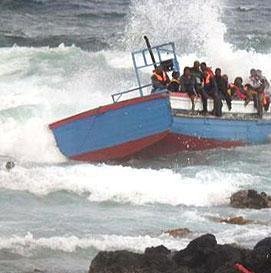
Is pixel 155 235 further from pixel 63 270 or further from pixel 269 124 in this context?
pixel 269 124

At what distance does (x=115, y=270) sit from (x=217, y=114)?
32.6 ft

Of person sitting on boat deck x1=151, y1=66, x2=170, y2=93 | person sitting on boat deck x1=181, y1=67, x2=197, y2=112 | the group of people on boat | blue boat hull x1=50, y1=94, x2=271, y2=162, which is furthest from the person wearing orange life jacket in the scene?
person sitting on boat deck x1=151, y1=66, x2=170, y2=93

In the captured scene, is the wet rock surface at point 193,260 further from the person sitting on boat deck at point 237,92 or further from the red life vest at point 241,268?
the person sitting on boat deck at point 237,92

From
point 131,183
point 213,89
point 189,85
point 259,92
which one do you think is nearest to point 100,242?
point 131,183

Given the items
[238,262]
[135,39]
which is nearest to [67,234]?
[238,262]

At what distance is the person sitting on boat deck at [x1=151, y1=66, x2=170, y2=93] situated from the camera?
19.2 m

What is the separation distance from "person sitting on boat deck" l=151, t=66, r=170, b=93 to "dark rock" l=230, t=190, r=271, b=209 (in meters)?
4.81

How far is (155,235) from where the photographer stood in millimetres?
13000

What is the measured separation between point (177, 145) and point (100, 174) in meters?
2.95

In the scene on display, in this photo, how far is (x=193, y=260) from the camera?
10.2 metres

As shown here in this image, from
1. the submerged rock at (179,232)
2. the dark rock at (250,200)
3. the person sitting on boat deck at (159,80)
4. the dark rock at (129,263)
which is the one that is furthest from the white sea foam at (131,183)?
the dark rock at (129,263)

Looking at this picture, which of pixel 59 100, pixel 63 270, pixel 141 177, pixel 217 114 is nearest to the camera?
pixel 63 270

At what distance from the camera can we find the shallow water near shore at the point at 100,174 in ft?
41.5

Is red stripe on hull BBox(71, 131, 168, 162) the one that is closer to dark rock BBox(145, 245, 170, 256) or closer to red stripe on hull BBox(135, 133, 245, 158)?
red stripe on hull BBox(135, 133, 245, 158)
